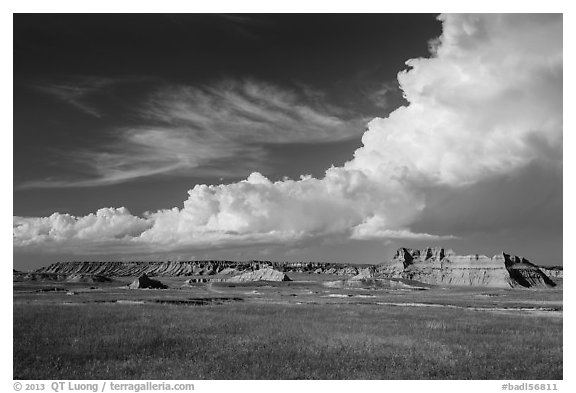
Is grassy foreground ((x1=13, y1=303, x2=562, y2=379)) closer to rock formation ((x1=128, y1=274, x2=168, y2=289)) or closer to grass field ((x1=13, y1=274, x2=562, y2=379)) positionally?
grass field ((x1=13, y1=274, x2=562, y2=379))

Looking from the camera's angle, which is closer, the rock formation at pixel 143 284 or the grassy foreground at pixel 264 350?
the grassy foreground at pixel 264 350

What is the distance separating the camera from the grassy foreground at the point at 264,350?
15555 mm

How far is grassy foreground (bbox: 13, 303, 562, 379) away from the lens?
1555 cm

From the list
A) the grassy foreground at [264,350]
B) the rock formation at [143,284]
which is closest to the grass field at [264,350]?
the grassy foreground at [264,350]

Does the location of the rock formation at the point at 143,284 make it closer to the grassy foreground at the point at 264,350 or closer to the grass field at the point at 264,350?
the grassy foreground at the point at 264,350

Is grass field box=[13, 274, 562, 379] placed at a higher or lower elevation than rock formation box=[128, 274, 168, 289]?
higher

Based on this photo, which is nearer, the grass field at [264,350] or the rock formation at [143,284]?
the grass field at [264,350]

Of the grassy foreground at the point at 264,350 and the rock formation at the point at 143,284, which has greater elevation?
the grassy foreground at the point at 264,350

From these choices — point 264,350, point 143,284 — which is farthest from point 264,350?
point 143,284

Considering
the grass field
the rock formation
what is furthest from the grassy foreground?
the rock formation

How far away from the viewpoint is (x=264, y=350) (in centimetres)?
1853

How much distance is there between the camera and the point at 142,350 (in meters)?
18.0
